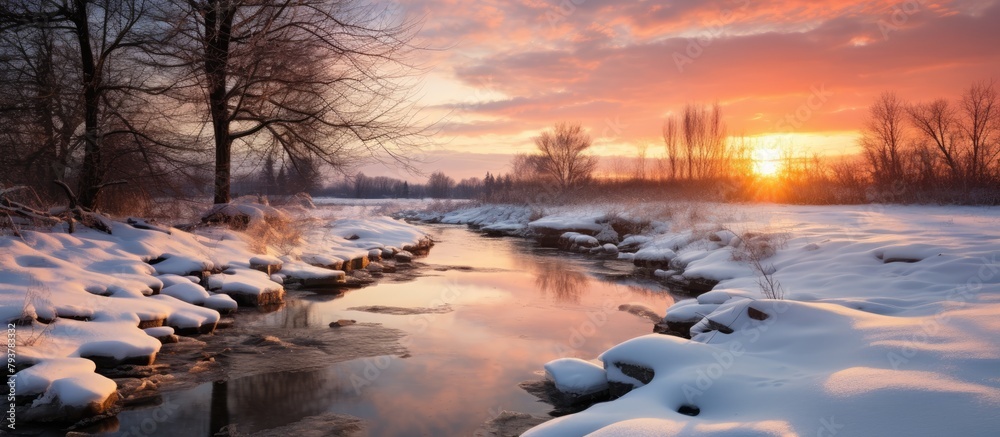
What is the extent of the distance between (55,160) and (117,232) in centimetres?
231

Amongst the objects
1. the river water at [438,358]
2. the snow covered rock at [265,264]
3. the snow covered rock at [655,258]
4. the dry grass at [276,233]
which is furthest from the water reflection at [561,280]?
the dry grass at [276,233]

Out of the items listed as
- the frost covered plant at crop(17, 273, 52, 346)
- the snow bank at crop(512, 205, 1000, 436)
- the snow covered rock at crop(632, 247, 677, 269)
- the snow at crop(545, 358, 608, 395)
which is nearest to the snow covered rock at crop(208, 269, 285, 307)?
the frost covered plant at crop(17, 273, 52, 346)

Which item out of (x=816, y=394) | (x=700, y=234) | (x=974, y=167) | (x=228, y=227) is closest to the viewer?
(x=816, y=394)

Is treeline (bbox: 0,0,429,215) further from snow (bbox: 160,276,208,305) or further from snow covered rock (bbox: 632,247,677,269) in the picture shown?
snow covered rock (bbox: 632,247,677,269)

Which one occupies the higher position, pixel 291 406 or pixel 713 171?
pixel 713 171

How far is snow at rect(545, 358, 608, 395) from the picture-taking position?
18.3 feet

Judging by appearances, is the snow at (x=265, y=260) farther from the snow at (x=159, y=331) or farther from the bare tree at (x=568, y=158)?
the bare tree at (x=568, y=158)

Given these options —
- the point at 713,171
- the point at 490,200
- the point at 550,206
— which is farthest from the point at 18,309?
the point at 490,200

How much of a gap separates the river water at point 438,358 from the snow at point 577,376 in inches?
14.1

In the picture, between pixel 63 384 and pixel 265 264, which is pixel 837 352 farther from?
pixel 265 264

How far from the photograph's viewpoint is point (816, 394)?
12.6ft

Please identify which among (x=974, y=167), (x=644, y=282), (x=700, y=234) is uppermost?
(x=974, y=167)

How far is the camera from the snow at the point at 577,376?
5.57 metres

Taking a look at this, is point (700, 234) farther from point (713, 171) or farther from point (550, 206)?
point (713, 171)
